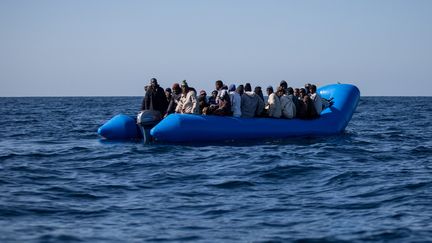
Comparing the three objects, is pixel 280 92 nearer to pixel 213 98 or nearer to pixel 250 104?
pixel 250 104

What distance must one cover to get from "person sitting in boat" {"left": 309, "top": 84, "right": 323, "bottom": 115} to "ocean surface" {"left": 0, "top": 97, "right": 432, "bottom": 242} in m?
1.77

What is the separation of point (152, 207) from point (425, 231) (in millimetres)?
3075

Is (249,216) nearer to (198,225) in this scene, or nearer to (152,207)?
(198,225)

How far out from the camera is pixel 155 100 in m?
15.5

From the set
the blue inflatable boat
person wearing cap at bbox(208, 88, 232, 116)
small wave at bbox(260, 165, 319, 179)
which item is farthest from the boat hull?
small wave at bbox(260, 165, 319, 179)

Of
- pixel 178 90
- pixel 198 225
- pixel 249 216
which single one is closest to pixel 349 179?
pixel 249 216

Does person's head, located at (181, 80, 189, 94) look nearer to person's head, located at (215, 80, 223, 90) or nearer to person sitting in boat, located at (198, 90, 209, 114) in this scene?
person sitting in boat, located at (198, 90, 209, 114)

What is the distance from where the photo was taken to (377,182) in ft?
32.6

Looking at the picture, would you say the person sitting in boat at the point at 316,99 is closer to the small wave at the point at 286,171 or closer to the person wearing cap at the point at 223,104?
the person wearing cap at the point at 223,104

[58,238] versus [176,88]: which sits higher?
[176,88]

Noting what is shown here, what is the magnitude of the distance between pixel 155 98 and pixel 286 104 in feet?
9.82

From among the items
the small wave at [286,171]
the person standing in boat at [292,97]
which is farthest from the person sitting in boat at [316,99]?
A: the small wave at [286,171]

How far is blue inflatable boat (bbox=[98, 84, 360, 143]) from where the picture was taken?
14812 mm

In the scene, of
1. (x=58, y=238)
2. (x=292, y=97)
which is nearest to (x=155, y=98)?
(x=292, y=97)
